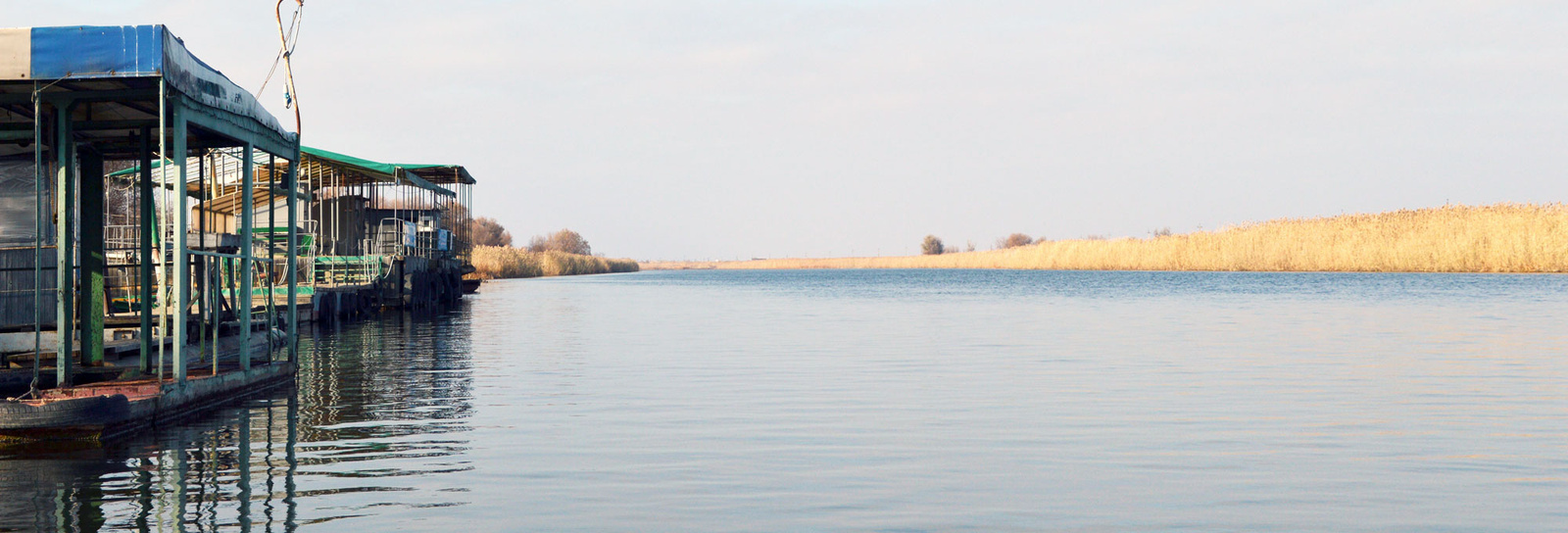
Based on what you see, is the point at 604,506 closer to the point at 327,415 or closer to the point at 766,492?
the point at 766,492

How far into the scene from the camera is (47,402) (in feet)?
34.0

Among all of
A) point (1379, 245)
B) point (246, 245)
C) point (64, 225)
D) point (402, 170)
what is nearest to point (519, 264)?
point (402, 170)

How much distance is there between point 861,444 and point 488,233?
426 ft

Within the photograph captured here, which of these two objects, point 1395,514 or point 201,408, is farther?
point 201,408

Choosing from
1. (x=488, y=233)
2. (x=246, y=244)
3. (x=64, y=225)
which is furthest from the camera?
(x=488, y=233)

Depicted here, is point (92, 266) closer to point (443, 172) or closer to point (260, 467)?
point (260, 467)

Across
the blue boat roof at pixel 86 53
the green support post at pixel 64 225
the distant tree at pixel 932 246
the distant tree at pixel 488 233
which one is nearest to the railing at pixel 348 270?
the green support post at pixel 64 225

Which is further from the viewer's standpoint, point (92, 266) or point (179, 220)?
point (92, 266)

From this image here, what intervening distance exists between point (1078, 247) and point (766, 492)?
3456 inches

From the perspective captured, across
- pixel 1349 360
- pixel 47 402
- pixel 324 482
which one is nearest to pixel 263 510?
pixel 324 482

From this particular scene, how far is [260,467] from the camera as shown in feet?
33.5

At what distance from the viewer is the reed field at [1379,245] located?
59500 mm

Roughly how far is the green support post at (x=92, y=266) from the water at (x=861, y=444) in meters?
1.71

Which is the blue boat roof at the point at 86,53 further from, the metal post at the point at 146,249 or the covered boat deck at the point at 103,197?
the metal post at the point at 146,249
